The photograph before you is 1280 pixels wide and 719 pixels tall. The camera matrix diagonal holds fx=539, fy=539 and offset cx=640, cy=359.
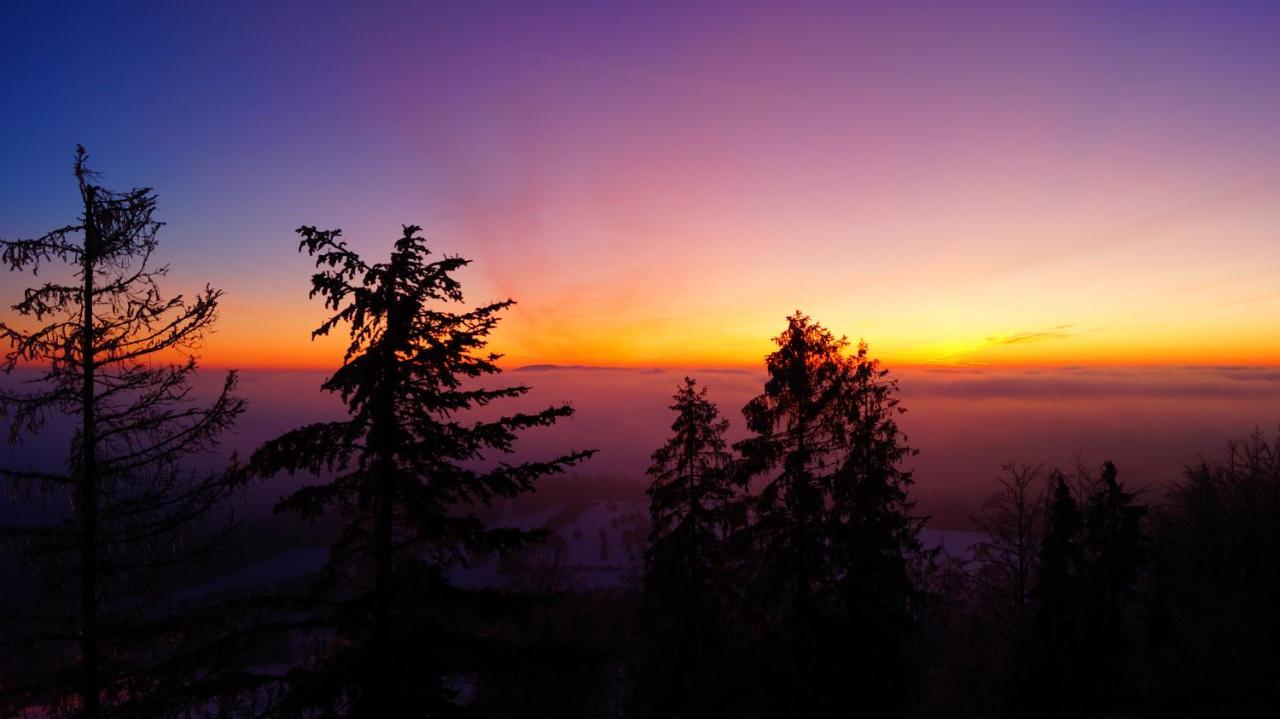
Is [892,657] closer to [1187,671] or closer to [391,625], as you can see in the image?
[1187,671]

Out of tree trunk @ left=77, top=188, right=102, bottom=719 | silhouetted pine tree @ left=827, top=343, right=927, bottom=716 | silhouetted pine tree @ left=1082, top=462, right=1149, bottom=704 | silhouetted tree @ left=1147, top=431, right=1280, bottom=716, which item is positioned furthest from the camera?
silhouetted pine tree @ left=1082, top=462, right=1149, bottom=704

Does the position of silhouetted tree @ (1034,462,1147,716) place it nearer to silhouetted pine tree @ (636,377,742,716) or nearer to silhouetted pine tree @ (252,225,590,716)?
silhouetted pine tree @ (636,377,742,716)

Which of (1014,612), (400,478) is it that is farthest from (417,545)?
(1014,612)

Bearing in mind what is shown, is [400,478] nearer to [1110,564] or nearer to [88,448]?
[88,448]

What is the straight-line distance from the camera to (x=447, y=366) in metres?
7.59

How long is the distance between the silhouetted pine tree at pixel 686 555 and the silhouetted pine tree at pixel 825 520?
1658mm

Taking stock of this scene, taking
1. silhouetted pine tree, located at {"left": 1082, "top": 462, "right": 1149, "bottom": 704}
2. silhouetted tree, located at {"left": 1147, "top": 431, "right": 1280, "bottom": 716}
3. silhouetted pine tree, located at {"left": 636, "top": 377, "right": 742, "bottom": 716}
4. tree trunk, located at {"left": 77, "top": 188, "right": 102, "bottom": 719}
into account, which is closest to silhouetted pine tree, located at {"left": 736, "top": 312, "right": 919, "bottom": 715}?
silhouetted pine tree, located at {"left": 636, "top": 377, "right": 742, "bottom": 716}

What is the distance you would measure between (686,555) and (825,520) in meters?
4.47

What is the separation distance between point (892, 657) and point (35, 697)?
1899cm

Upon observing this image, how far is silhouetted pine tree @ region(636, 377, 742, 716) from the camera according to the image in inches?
615

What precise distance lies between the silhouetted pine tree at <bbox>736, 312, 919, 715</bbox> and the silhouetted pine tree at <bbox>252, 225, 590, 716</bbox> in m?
7.27

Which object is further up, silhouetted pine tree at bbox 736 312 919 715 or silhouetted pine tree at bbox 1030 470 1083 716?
silhouetted pine tree at bbox 736 312 919 715

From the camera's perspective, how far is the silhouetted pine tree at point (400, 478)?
283 inches

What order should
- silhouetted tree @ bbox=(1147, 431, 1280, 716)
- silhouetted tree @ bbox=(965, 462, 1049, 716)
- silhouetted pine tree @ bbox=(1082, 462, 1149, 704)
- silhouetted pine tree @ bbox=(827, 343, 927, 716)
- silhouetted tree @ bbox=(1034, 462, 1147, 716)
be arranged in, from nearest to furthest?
silhouetted tree @ bbox=(1147, 431, 1280, 716) < silhouetted pine tree @ bbox=(827, 343, 927, 716) < silhouetted tree @ bbox=(965, 462, 1049, 716) < silhouetted tree @ bbox=(1034, 462, 1147, 716) < silhouetted pine tree @ bbox=(1082, 462, 1149, 704)
